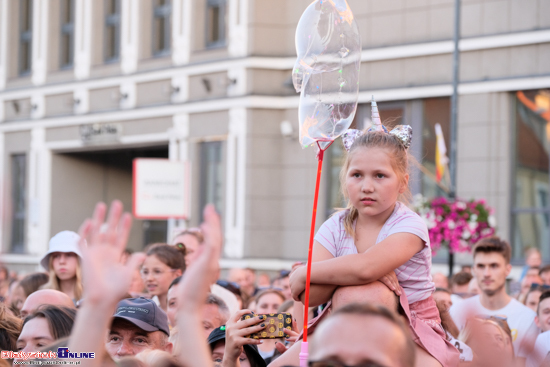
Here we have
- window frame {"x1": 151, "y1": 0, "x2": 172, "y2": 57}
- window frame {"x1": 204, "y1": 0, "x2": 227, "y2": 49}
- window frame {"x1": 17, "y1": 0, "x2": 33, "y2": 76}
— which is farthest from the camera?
window frame {"x1": 17, "y1": 0, "x2": 33, "y2": 76}

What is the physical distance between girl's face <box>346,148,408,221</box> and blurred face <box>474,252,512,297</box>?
3.96 m

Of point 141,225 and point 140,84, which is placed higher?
point 140,84

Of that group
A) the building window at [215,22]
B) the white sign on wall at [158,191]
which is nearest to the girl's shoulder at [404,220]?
the white sign on wall at [158,191]

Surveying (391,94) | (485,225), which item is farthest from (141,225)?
(485,225)

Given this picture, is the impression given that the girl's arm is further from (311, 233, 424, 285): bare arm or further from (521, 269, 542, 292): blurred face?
(521, 269, 542, 292): blurred face

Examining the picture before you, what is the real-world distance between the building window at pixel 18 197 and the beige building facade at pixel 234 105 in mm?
44

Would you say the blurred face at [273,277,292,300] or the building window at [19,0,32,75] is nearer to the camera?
the blurred face at [273,277,292,300]

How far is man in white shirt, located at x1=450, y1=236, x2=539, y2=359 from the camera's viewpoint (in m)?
6.61

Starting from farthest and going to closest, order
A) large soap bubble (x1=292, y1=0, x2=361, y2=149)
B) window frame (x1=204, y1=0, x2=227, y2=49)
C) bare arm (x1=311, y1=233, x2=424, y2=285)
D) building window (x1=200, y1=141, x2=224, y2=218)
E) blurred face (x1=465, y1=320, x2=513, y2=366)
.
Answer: window frame (x1=204, y1=0, x2=227, y2=49), building window (x1=200, y1=141, x2=224, y2=218), large soap bubble (x1=292, y1=0, x2=361, y2=149), bare arm (x1=311, y1=233, x2=424, y2=285), blurred face (x1=465, y1=320, x2=513, y2=366)

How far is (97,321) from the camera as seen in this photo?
2268 millimetres

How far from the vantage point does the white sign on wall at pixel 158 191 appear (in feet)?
43.3

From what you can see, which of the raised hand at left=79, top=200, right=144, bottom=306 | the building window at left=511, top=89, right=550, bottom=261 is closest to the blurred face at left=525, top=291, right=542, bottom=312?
the raised hand at left=79, top=200, right=144, bottom=306

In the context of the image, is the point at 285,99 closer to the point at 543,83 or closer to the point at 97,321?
the point at 543,83

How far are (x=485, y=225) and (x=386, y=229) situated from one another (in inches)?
340
